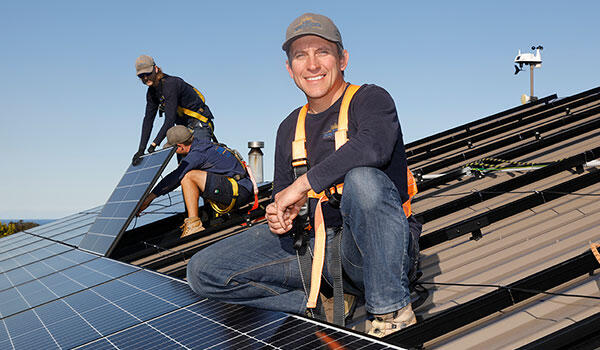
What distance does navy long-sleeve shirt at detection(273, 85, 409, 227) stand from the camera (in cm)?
237

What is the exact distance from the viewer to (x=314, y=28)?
2684 mm

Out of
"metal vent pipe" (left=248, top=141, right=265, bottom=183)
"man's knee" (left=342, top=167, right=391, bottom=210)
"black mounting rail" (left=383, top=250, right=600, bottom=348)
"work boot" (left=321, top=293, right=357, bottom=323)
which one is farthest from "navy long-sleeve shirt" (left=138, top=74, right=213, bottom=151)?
"black mounting rail" (left=383, top=250, right=600, bottom=348)

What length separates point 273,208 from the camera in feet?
8.39

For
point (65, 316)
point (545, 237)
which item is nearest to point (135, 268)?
point (65, 316)

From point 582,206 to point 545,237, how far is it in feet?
2.47

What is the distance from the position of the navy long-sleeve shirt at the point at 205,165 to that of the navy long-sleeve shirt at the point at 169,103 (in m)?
0.85

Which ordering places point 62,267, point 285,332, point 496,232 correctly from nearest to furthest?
point 285,332 < point 496,232 < point 62,267

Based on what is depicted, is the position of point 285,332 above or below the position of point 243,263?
below

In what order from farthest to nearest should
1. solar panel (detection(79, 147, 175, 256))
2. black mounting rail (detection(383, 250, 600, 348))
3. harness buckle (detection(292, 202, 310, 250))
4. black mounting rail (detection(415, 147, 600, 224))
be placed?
1. solar panel (detection(79, 147, 175, 256))
2. black mounting rail (detection(415, 147, 600, 224))
3. harness buckle (detection(292, 202, 310, 250))
4. black mounting rail (detection(383, 250, 600, 348))

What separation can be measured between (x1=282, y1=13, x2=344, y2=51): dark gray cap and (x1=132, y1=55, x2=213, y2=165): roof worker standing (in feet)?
14.8

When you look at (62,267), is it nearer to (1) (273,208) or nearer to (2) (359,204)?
(1) (273,208)

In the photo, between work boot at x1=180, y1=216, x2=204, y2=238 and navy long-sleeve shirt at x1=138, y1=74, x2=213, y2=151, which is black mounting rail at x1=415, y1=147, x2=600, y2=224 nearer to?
work boot at x1=180, y1=216, x2=204, y2=238

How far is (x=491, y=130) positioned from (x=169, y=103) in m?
6.23

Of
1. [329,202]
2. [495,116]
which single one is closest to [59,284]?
[329,202]
